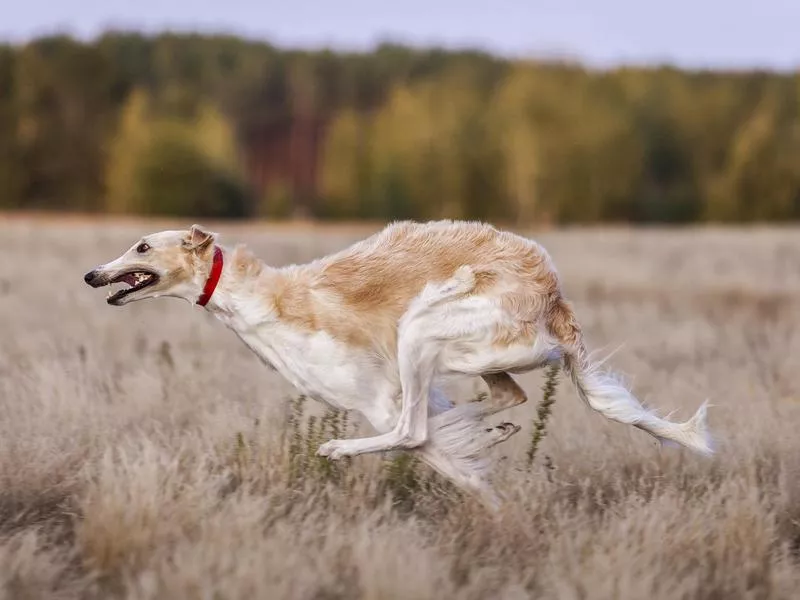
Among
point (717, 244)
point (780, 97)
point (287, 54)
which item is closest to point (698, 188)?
point (780, 97)

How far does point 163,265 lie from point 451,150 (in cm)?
4516

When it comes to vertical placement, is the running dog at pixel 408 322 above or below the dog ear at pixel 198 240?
below

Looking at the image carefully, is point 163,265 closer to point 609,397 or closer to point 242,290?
point 242,290

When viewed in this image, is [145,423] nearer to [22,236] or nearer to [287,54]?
[22,236]

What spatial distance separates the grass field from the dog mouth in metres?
0.69

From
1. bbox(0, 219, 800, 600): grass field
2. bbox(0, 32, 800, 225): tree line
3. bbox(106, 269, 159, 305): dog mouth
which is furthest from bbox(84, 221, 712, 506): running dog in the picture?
bbox(0, 32, 800, 225): tree line

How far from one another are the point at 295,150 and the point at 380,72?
856 cm

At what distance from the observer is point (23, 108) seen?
47.6 m

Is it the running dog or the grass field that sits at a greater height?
the running dog

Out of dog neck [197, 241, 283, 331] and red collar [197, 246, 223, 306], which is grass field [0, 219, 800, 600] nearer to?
dog neck [197, 241, 283, 331]

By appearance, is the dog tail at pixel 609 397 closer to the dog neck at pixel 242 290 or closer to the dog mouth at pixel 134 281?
the dog neck at pixel 242 290

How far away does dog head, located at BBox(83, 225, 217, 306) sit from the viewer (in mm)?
5129

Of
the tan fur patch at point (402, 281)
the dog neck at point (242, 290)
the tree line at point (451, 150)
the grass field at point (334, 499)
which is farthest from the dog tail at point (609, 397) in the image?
the tree line at point (451, 150)

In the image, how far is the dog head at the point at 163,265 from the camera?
513 cm
